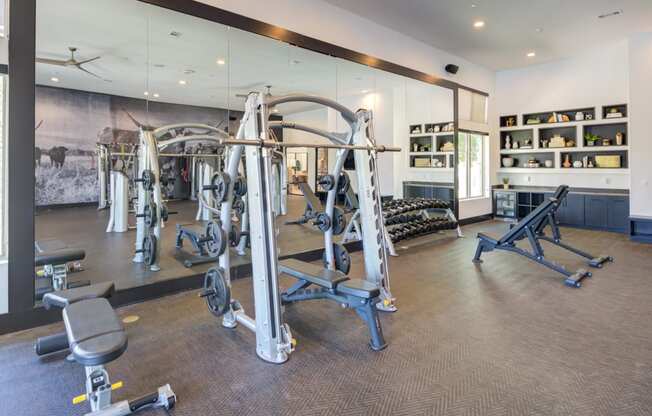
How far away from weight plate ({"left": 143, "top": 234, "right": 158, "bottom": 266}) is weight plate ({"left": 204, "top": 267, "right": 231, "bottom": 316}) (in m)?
1.27

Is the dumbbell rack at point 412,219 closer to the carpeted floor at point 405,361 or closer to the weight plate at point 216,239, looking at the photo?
the carpeted floor at point 405,361

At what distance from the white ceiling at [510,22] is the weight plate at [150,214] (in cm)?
Answer: 349


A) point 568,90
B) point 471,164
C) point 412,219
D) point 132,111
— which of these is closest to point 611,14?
point 568,90

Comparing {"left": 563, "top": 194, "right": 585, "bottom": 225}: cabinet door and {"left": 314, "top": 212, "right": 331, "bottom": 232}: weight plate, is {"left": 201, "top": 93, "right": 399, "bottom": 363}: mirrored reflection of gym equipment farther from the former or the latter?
{"left": 563, "top": 194, "right": 585, "bottom": 225}: cabinet door

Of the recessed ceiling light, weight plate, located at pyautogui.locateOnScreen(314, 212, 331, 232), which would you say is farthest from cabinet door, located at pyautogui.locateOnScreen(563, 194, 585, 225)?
weight plate, located at pyautogui.locateOnScreen(314, 212, 331, 232)

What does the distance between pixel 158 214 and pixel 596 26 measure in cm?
711

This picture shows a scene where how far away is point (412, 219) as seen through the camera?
6273 millimetres

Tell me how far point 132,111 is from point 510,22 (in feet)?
18.4

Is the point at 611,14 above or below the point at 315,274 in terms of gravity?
above

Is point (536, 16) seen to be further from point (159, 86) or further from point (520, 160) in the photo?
point (159, 86)

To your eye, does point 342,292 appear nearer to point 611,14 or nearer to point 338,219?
point 338,219

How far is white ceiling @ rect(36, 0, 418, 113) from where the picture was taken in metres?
3.24

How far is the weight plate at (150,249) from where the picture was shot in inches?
155

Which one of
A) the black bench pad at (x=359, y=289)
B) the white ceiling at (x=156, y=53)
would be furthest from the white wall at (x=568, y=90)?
the black bench pad at (x=359, y=289)
